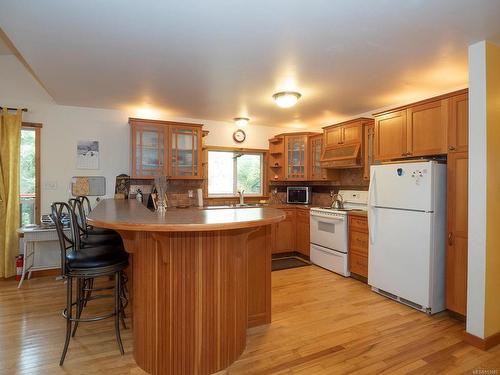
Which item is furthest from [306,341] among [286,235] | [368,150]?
[368,150]

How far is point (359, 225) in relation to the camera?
3826 millimetres

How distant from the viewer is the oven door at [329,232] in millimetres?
4012

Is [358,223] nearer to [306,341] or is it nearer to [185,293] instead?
[306,341]

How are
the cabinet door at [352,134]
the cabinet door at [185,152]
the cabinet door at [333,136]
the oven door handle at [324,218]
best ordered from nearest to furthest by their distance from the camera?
1. the oven door handle at [324,218]
2. the cabinet door at [352,134]
3. the cabinet door at [185,152]
4. the cabinet door at [333,136]

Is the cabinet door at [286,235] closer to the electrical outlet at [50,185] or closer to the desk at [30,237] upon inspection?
the desk at [30,237]

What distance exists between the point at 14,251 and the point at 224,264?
3.56m

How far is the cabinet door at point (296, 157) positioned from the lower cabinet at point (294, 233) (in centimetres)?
64

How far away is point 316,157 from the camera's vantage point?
16.9 ft

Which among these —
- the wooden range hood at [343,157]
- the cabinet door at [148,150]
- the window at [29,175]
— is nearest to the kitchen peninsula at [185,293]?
the cabinet door at [148,150]

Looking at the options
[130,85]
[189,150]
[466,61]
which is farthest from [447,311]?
[130,85]

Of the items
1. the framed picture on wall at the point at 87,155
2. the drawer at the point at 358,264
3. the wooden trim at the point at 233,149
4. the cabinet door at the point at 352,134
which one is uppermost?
the cabinet door at the point at 352,134

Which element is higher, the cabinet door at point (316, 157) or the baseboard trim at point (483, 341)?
the cabinet door at point (316, 157)

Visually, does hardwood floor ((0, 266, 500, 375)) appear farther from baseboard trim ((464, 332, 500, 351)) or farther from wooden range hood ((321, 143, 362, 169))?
wooden range hood ((321, 143, 362, 169))

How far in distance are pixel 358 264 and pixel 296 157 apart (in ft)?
7.36
